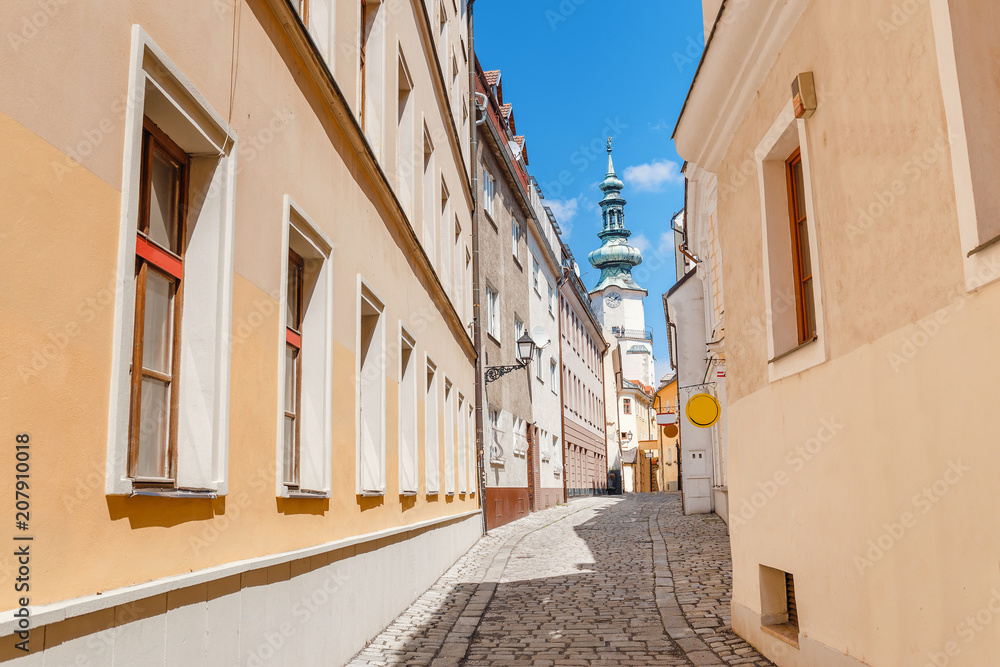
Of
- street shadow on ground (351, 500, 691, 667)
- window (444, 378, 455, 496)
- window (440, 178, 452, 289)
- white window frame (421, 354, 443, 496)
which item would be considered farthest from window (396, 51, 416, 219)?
street shadow on ground (351, 500, 691, 667)

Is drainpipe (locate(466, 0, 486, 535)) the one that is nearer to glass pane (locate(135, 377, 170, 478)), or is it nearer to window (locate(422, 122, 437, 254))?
window (locate(422, 122, 437, 254))

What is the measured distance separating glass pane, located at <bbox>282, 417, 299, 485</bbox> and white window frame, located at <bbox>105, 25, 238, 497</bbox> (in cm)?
155

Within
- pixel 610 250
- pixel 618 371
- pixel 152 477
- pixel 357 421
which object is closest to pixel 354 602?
pixel 357 421

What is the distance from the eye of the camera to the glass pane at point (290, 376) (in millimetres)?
6371

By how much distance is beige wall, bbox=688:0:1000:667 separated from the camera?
3975 millimetres

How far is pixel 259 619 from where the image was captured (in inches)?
201

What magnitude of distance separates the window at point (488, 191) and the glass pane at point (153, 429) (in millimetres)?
16150

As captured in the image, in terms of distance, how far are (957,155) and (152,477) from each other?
3795 mm

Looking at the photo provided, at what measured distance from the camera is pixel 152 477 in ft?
13.5

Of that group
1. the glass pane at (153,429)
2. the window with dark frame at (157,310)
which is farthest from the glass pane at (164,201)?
the glass pane at (153,429)

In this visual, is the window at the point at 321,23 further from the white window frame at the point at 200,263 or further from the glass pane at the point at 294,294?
the white window frame at the point at 200,263

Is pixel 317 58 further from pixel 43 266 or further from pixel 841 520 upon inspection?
pixel 841 520

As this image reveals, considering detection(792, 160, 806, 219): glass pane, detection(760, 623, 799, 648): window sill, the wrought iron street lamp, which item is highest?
the wrought iron street lamp

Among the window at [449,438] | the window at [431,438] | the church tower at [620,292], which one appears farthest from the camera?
the church tower at [620,292]
